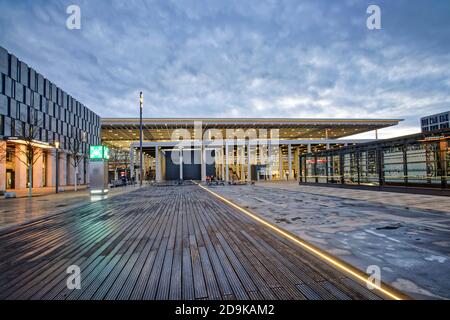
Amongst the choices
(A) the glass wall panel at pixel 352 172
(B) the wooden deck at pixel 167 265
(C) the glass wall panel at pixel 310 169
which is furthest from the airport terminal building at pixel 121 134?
(B) the wooden deck at pixel 167 265

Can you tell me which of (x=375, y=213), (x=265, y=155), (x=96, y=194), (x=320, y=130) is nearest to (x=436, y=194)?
(x=375, y=213)

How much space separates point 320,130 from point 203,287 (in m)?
57.2

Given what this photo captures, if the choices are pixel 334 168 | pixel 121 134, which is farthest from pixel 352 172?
pixel 121 134

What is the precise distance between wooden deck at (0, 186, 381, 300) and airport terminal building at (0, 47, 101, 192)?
1963 cm

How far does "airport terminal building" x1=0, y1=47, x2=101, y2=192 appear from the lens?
2445 centimetres

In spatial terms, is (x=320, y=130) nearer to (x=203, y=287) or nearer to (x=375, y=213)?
(x=375, y=213)

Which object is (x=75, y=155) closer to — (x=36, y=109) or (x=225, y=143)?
(x=36, y=109)

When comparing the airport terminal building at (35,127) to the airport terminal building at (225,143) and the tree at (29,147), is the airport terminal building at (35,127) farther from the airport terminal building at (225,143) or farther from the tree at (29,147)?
the airport terminal building at (225,143)

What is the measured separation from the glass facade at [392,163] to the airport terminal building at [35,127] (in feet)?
100

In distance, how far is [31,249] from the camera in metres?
4.96

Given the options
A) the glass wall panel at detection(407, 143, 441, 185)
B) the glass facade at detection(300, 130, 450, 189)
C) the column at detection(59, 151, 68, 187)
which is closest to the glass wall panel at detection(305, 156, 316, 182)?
the glass facade at detection(300, 130, 450, 189)

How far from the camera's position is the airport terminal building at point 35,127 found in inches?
963

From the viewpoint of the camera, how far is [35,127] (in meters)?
28.4

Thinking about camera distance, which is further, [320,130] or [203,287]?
[320,130]
